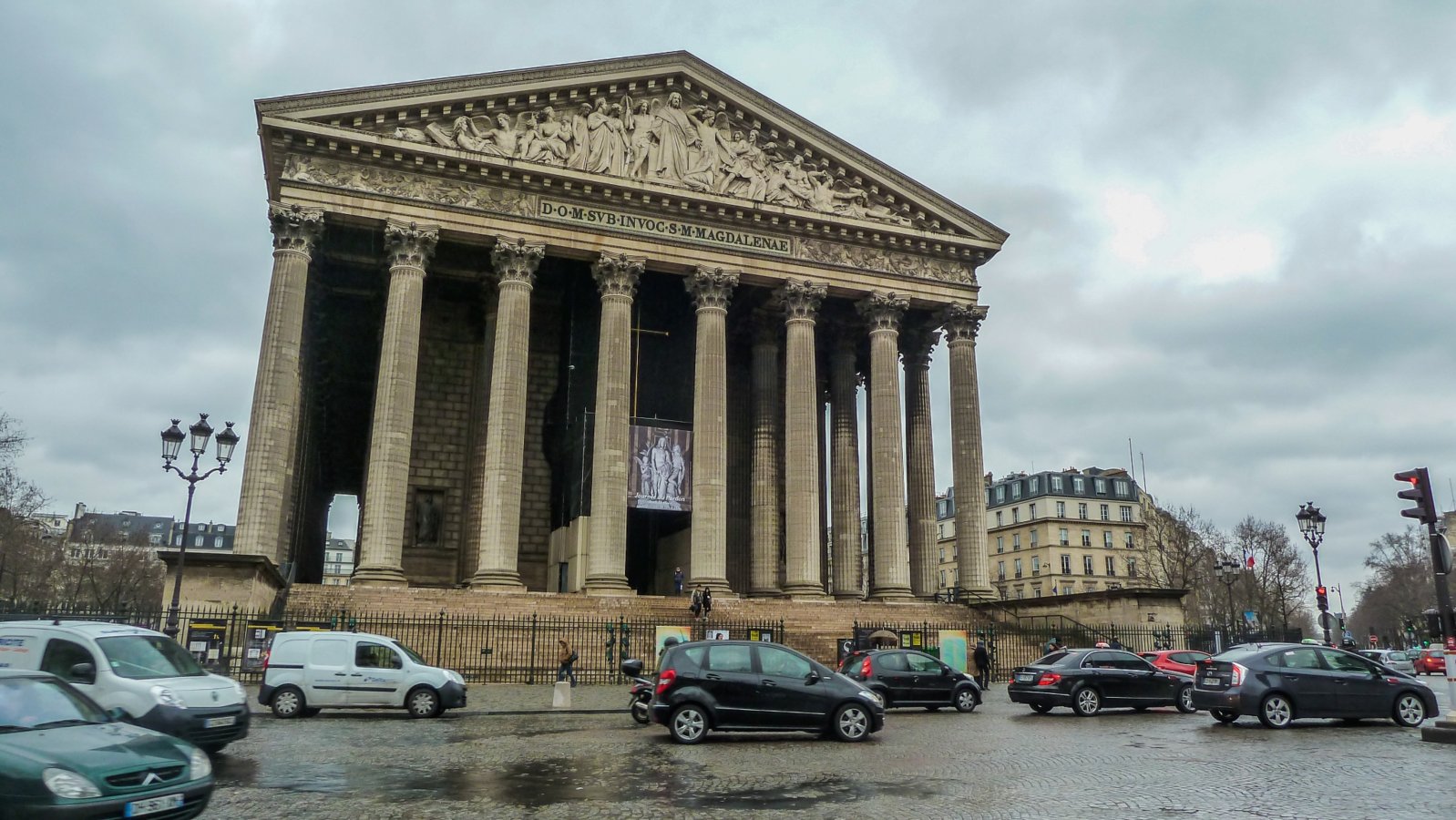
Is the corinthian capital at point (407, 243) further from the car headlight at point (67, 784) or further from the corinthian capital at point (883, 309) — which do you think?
the car headlight at point (67, 784)

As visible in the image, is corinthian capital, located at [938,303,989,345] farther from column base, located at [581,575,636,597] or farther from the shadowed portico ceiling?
column base, located at [581,575,636,597]

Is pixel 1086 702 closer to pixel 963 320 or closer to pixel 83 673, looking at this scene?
pixel 83 673

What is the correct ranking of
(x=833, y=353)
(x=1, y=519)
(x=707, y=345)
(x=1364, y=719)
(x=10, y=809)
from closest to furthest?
1. (x=10, y=809)
2. (x=1364, y=719)
3. (x=707, y=345)
4. (x=833, y=353)
5. (x=1, y=519)

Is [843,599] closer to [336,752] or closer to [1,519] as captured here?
A: [336,752]

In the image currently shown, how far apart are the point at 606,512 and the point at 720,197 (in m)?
10.8

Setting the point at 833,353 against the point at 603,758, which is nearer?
the point at 603,758

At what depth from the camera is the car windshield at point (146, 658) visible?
36.4 ft

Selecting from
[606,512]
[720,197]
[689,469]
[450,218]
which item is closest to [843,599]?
[689,469]

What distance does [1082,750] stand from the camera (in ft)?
41.6

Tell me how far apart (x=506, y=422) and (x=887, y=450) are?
12.5 metres

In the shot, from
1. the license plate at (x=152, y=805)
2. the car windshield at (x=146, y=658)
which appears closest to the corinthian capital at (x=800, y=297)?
the car windshield at (x=146, y=658)

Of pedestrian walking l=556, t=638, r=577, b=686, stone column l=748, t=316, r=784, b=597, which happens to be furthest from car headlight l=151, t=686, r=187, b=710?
stone column l=748, t=316, r=784, b=597

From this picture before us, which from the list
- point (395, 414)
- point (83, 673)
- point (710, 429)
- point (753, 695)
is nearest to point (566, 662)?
point (753, 695)

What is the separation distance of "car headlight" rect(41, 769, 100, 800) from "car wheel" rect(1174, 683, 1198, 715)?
18.1 m
